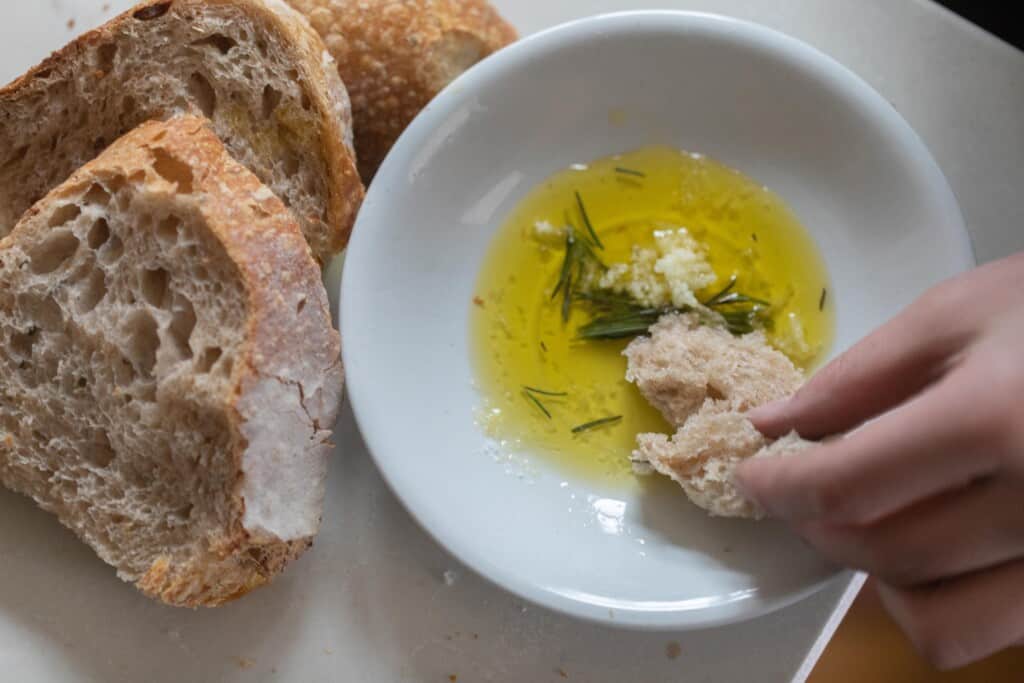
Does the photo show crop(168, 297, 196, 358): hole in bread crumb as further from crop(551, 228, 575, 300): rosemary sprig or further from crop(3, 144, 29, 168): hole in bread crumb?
crop(551, 228, 575, 300): rosemary sprig

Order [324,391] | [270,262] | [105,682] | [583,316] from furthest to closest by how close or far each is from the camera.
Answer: [583,316]
[105,682]
[324,391]
[270,262]

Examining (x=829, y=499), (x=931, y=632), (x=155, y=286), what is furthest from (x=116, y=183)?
(x=931, y=632)

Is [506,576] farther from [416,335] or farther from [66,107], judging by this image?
[66,107]

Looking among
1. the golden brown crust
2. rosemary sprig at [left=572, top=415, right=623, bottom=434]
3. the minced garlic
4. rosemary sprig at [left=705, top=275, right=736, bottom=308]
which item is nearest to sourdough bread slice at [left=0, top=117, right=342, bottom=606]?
the golden brown crust

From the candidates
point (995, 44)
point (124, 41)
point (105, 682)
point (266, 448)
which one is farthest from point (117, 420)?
point (995, 44)

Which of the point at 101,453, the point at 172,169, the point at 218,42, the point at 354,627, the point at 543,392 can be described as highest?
the point at 218,42

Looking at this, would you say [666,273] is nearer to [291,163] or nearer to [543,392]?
[543,392]
